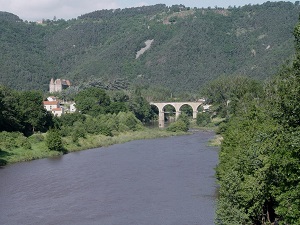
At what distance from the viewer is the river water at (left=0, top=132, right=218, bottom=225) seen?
41188 millimetres

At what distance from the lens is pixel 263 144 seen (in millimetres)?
33094

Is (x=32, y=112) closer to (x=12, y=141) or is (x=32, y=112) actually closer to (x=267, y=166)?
(x=12, y=141)

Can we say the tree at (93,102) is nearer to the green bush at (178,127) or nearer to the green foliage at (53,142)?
the green bush at (178,127)

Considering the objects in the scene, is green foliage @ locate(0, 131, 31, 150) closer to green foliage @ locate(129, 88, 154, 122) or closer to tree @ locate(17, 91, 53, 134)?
tree @ locate(17, 91, 53, 134)

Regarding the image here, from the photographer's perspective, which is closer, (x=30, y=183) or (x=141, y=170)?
(x=30, y=183)

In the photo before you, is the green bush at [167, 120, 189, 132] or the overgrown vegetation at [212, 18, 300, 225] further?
the green bush at [167, 120, 189, 132]

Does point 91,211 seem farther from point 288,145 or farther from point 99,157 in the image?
point 99,157

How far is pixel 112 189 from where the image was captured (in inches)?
1993

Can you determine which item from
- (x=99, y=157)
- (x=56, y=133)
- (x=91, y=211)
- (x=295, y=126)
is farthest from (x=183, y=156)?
(x=295, y=126)

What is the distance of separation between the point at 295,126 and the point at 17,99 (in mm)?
59930

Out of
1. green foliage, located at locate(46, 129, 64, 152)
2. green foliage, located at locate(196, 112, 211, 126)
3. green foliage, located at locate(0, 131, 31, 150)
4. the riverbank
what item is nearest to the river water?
green foliage, located at locate(46, 129, 64, 152)

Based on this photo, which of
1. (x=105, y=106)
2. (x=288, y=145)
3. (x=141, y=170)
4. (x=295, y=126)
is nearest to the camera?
(x=288, y=145)

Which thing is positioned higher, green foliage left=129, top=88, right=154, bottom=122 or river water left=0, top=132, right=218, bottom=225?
green foliage left=129, top=88, right=154, bottom=122

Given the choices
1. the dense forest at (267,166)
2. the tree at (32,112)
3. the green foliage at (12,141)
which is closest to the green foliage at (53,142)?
the green foliage at (12,141)
